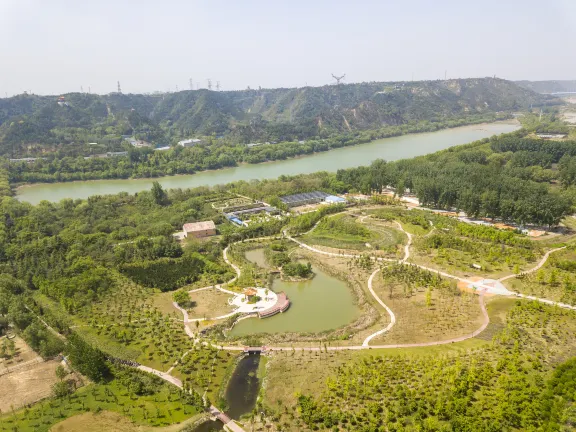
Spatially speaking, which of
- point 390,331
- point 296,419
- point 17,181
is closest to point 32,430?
point 296,419

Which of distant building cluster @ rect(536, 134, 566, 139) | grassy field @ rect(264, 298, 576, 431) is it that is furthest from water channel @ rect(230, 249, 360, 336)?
distant building cluster @ rect(536, 134, 566, 139)

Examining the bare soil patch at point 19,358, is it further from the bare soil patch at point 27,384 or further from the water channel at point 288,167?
the water channel at point 288,167

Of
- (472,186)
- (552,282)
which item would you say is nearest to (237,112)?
(472,186)

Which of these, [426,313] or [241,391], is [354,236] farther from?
[241,391]

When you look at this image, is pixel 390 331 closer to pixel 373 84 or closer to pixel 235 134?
pixel 235 134

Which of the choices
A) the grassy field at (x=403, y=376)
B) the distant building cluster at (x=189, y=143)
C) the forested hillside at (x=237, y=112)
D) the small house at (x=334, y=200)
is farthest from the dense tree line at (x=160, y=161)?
the grassy field at (x=403, y=376)
